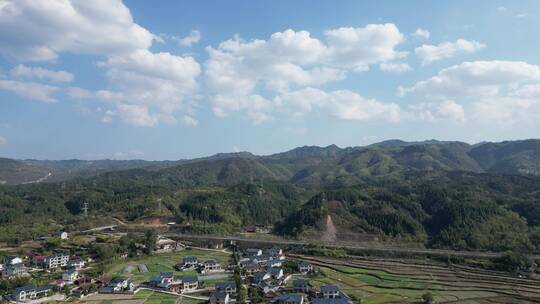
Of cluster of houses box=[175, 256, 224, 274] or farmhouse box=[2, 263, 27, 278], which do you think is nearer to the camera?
farmhouse box=[2, 263, 27, 278]

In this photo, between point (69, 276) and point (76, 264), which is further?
point (76, 264)

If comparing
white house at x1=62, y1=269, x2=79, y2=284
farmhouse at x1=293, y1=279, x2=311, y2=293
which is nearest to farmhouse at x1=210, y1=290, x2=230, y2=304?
farmhouse at x1=293, y1=279, x2=311, y2=293

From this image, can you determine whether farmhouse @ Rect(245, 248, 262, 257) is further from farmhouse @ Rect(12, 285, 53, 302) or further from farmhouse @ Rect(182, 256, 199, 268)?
farmhouse @ Rect(12, 285, 53, 302)

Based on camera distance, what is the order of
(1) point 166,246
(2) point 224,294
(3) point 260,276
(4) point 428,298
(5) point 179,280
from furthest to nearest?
1. (1) point 166,246
2. (5) point 179,280
3. (3) point 260,276
4. (2) point 224,294
5. (4) point 428,298

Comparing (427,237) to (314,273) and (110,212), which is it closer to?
(314,273)

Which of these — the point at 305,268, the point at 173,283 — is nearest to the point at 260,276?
the point at 305,268

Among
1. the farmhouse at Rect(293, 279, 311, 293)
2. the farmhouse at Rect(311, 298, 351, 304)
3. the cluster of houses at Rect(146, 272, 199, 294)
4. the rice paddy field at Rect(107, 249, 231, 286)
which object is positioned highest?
the farmhouse at Rect(311, 298, 351, 304)

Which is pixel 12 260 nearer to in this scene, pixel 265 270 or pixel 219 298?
pixel 219 298
